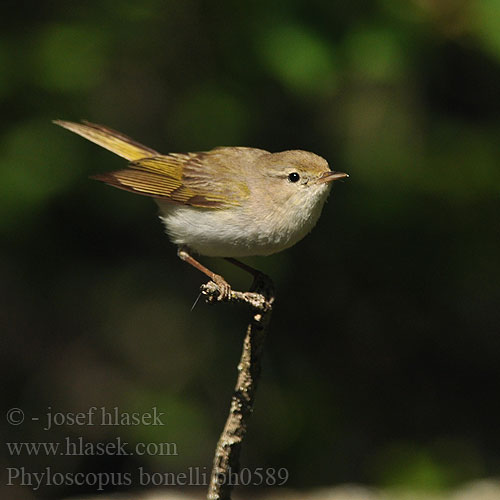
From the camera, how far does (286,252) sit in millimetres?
5172

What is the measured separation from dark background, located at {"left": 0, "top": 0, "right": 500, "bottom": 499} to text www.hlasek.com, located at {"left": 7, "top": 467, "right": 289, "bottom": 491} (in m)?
0.07

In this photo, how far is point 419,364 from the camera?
6469 millimetres

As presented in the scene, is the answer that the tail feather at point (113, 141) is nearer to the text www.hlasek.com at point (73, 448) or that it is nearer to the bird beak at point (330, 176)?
the bird beak at point (330, 176)

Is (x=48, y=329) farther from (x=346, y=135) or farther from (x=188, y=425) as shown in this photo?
(x=346, y=135)

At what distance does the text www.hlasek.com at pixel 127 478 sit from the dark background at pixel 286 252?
0.07 metres

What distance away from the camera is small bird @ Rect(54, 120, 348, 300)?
3379 millimetres

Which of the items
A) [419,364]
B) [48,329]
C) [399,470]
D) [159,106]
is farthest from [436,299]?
[48,329]

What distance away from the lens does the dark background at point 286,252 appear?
14.4 ft

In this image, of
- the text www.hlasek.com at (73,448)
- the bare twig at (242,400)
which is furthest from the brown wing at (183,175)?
the text www.hlasek.com at (73,448)

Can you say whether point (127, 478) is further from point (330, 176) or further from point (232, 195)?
point (330, 176)

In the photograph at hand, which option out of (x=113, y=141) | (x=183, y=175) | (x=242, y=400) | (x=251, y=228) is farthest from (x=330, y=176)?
(x=113, y=141)

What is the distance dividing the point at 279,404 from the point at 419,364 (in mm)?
1521

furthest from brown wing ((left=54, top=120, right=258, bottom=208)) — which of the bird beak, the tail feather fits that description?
the bird beak

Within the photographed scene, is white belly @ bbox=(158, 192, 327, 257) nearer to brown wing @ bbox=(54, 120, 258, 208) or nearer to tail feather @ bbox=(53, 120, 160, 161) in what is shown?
brown wing @ bbox=(54, 120, 258, 208)
